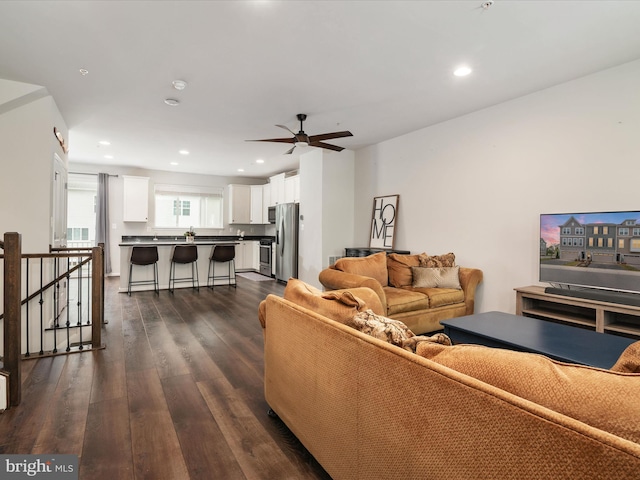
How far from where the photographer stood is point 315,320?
65.4 inches

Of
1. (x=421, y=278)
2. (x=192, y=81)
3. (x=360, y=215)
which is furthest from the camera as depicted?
(x=360, y=215)

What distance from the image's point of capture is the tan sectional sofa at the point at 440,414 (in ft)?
2.42

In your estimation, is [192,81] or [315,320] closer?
[315,320]

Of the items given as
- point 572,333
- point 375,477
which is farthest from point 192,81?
point 572,333

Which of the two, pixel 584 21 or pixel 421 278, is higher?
A: pixel 584 21

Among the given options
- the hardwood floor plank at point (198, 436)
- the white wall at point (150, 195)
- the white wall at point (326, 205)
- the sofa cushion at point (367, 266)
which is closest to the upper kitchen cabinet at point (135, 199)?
the white wall at point (150, 195)

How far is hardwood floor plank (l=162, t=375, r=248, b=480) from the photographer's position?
5.63 feet

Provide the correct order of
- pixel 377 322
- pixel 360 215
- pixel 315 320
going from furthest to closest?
pixel 360 215 < pixel 315 320 < pixel 377 322

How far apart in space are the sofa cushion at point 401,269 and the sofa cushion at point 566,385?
3242 mm

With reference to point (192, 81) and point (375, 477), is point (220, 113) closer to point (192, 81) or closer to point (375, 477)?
point (192, 81)

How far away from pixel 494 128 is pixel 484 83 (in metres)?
0.82

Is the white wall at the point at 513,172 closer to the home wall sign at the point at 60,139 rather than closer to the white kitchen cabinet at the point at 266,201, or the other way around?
the white kitchen cabinet at the point at 266,201

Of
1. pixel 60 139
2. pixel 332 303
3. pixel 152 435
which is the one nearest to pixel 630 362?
pixel 332 303

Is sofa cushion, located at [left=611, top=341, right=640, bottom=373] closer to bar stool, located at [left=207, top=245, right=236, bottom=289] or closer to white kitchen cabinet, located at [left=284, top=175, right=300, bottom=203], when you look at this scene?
bar stool, located at [left=207, top=245, right=236, bottom=289]
